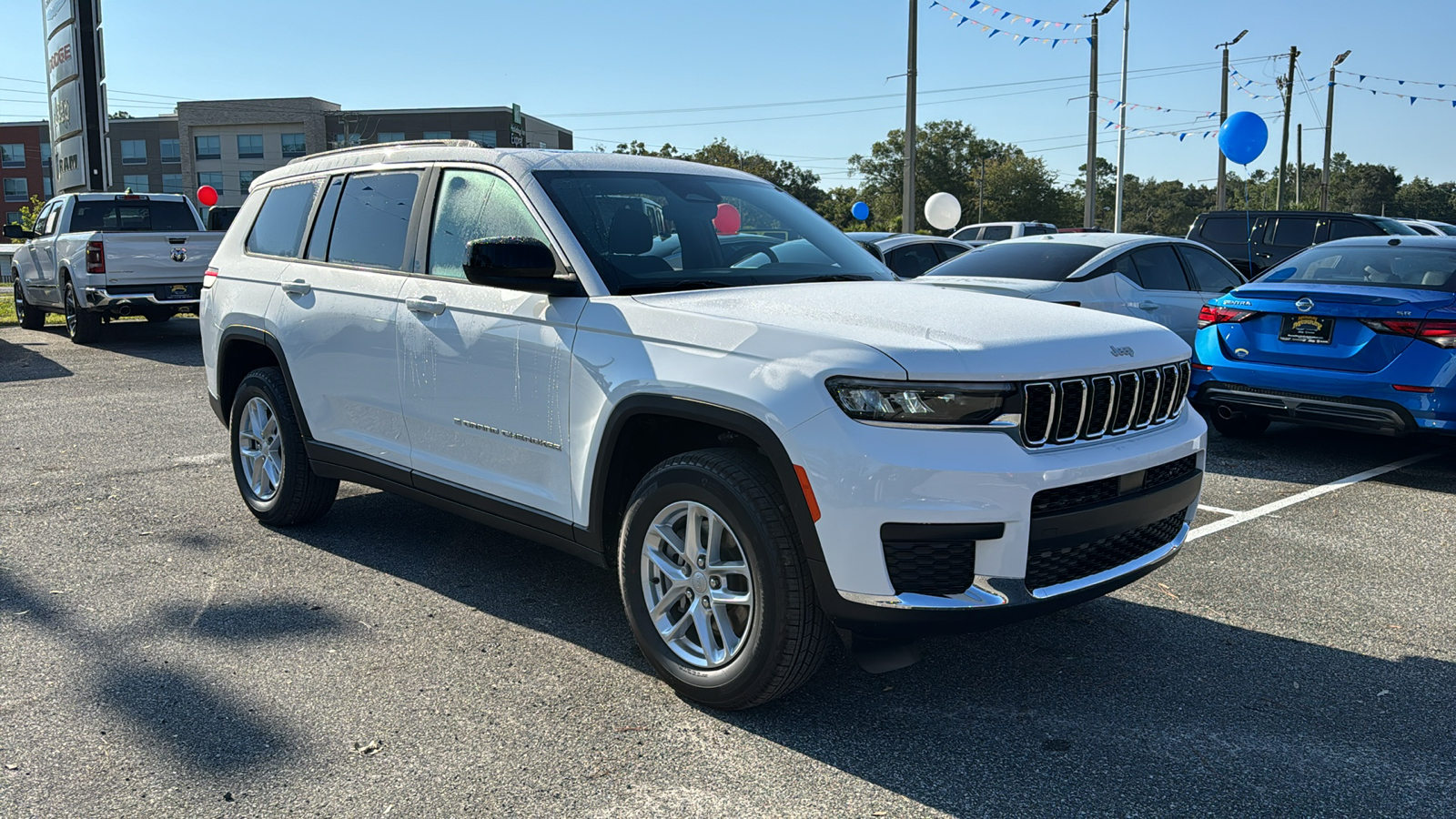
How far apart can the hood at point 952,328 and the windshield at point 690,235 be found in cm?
19

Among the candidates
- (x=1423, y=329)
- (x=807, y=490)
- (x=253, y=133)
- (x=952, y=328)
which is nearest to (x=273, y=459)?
(x=807, y=490)

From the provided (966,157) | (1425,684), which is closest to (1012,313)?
(1425,684)

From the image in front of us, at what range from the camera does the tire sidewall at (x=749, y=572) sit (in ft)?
10.9

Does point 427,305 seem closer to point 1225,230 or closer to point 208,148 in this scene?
point 1225,230

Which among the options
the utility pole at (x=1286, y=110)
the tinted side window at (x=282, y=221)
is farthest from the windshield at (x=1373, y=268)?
the utility pole at (x=1286, y=110)

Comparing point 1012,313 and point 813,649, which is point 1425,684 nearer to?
point 1012,313

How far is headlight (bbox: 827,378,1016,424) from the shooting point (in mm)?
3168

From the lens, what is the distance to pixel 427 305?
4.50 meters

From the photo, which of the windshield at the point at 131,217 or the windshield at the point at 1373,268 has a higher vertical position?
the windshield at the point at 131,217

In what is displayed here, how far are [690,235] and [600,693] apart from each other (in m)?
1.77

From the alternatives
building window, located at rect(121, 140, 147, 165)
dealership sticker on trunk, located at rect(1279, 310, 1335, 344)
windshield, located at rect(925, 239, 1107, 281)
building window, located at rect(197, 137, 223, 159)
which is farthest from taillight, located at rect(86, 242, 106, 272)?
building window, located at rect(121, 140, 147, 165)

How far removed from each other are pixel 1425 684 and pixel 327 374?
4.49 m

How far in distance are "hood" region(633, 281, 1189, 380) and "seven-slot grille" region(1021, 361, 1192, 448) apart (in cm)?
5

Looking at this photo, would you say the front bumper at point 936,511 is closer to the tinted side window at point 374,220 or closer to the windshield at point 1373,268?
the tinted side window at point 374,220
